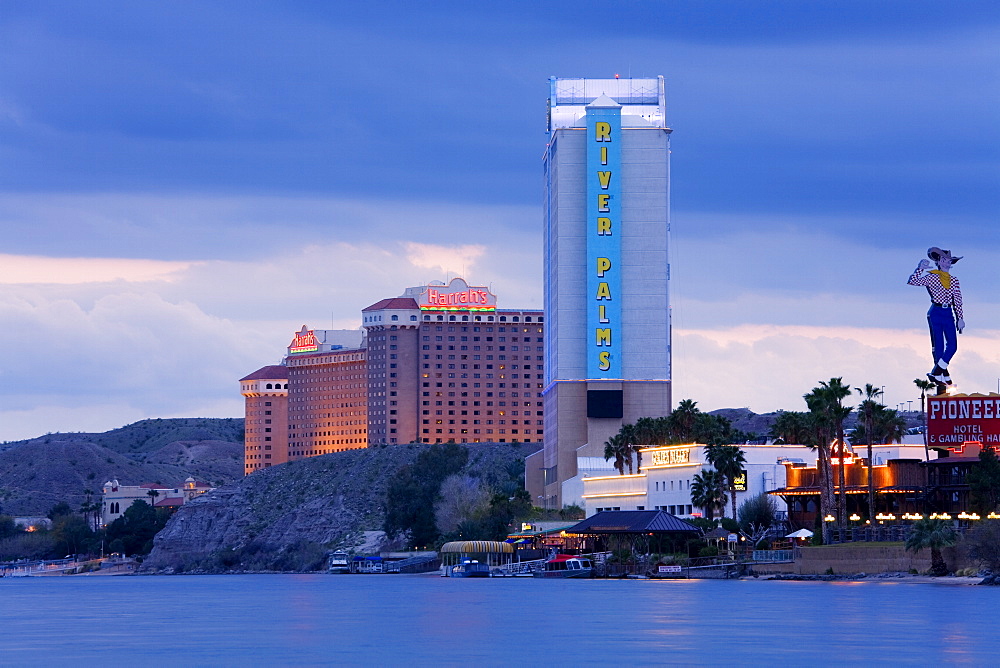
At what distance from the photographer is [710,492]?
15762 cm

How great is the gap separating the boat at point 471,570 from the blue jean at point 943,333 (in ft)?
195

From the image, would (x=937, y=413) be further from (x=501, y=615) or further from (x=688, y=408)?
(x=501, y=615)

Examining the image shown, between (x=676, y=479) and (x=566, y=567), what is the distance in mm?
13868

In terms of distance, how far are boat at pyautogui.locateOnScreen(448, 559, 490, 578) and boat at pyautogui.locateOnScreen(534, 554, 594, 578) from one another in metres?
10.9

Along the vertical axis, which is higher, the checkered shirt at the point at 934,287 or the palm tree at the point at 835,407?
the checkered shirt at the point at 934,287

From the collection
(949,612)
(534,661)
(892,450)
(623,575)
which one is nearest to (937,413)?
(892,450)

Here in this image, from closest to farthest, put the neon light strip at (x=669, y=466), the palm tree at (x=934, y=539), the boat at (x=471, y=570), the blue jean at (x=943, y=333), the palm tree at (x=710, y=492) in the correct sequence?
the palm tree at (x=934, y=539) < the blue jean at (x=943, y=333) < the palm tree at (x=710, y=492) < the neon light strip at (x=669, y=466) < the boat at (x=471, y=570)

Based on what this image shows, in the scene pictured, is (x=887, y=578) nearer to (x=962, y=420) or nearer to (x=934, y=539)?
(x=934, y=539)

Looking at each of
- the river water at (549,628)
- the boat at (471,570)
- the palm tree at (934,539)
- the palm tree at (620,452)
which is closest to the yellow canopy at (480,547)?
the boat at (471,570)

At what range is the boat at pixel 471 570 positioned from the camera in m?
186

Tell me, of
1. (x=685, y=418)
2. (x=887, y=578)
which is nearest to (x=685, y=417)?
(x=685, y=418)

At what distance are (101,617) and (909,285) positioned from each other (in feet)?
242

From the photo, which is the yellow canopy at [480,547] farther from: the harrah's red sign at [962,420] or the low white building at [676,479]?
the harrah's red sign at [962,420]

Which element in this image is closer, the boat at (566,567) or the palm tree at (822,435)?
the palm tree at (822,435)
